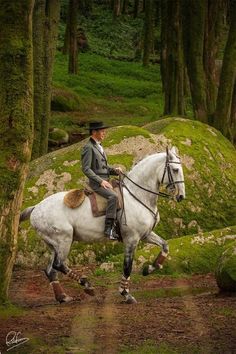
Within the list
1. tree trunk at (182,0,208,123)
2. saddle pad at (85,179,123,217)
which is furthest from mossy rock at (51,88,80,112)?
saddle pad at (85,179,123,217)

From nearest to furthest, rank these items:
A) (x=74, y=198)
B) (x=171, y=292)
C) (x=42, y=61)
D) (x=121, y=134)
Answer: (x=74, y=198) → (x=171, y=292) → (x=121, y=134) → (x=42, y=61)

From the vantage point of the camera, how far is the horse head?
1250 cm

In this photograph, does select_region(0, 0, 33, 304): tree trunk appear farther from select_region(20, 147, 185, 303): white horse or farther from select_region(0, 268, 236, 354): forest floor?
select_region(20, 147, 185, 303): white horse

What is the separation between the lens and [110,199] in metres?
12.4

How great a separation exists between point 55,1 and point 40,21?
1.24 meters

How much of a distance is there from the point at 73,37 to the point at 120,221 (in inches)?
1279

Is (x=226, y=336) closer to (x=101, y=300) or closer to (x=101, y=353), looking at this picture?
(x=101, y=353)

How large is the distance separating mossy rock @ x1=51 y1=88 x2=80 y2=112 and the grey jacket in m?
23.9

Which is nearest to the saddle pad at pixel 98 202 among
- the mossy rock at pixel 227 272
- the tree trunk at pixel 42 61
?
the mossy rock at pixel 227 272

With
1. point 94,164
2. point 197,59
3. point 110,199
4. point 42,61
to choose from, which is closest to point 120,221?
point 110,199

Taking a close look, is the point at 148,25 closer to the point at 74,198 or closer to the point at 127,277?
the point at 74,198

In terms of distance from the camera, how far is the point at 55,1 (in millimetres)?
21547

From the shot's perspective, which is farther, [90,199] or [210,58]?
[210,58]

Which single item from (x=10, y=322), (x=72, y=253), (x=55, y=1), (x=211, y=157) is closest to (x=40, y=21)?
(x=55, y=1)
